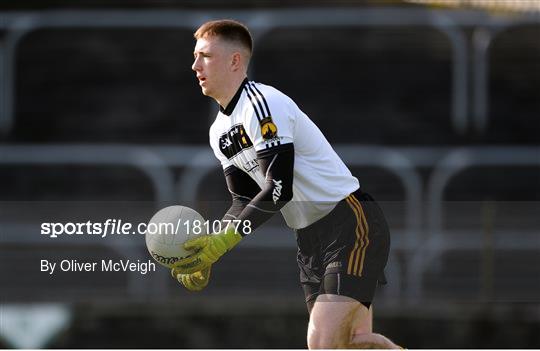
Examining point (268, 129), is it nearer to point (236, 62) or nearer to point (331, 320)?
point (236, 62)

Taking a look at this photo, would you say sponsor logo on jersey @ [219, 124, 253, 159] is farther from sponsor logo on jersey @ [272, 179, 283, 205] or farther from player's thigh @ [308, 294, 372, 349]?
player's thigh @ [308, 294, 372, 349]

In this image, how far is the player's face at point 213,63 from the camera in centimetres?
576

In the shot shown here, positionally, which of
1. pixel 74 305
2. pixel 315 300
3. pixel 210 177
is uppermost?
pixel 210 177

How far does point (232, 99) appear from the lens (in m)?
5.78

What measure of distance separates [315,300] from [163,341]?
399 centimetres

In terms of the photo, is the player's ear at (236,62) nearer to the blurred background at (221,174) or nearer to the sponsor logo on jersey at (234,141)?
the sponsor logo on jersey at (234,141)

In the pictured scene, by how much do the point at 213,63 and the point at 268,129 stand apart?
464 mm

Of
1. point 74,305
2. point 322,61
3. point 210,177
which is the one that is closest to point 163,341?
point 74,305

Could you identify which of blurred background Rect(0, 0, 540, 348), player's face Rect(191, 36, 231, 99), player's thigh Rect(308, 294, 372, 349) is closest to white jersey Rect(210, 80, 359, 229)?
player's face Rect(191, 36, 231, 99)

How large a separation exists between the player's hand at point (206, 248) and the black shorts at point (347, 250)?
1.62 feet

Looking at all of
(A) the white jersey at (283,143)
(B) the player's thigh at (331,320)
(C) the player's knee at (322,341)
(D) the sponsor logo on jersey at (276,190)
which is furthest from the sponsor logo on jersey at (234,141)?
(C) the player's knee at (322,341)

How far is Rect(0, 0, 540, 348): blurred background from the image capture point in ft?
32.3

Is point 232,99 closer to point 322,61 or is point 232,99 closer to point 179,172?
point 179,172

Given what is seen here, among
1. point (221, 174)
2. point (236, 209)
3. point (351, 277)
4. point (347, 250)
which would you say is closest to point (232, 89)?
point (236, 209)
